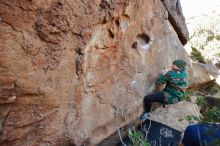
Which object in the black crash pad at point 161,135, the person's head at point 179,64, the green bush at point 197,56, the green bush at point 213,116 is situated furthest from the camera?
the green bush at point 197,56

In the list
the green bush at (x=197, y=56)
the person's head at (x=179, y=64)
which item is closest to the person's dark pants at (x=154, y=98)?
the person's head at (x=179, y=64)

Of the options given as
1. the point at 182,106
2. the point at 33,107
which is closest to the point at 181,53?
the point at 182,106

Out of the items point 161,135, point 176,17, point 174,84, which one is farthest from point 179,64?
point 176,17

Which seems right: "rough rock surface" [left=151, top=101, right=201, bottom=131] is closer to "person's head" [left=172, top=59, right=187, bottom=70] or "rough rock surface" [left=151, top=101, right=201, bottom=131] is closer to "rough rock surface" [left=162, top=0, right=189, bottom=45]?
"person's head" [left=172, top=59, right=187, bottom=70]

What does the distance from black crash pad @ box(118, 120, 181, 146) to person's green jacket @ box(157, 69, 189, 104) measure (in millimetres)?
468

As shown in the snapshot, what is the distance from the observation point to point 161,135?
5.40m

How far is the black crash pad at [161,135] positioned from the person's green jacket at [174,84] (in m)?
0.47

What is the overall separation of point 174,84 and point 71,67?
89.4 inches

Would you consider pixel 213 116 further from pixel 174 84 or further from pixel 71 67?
pixel 174 84

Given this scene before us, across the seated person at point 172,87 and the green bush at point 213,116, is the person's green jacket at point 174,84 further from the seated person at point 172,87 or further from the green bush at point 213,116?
the green bush at point 213,116

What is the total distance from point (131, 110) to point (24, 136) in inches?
81.7

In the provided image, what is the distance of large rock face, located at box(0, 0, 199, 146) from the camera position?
3.29 metres

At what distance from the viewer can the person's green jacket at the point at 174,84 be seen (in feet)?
18.2

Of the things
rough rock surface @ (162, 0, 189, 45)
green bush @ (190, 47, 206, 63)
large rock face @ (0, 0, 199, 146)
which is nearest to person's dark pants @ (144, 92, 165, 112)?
large rock face @ (0, 0, 199, 146)
